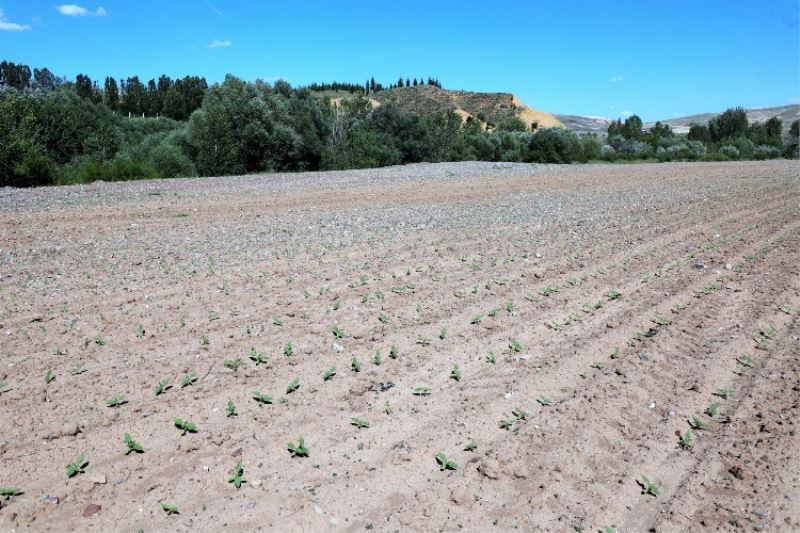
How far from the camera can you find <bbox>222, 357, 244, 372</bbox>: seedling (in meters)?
4.71

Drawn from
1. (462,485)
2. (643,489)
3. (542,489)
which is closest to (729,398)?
(643,489)

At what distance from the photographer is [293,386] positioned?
440cm

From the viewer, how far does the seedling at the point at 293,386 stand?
436cm

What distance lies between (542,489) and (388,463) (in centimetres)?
95

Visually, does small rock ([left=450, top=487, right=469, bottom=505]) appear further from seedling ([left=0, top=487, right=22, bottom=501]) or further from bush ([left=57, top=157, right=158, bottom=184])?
bush ([left=57, top=157, right=158, bottom=184])

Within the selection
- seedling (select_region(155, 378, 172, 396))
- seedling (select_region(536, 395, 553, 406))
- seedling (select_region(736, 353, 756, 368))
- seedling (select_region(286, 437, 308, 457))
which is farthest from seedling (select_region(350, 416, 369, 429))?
seedling (select_region(736, 353, 756, 368))

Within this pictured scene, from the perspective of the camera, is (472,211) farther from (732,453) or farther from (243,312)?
(732,453)

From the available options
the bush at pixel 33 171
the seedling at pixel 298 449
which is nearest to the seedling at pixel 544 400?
the seedling at pixel 298 449

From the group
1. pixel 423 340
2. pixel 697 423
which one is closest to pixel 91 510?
pixel 423 340

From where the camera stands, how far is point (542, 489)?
3.35 metres

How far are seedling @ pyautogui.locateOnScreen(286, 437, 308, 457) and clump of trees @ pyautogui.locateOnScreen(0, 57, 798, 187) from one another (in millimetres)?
18358

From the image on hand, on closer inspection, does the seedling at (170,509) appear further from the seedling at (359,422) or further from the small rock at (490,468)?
the small rock at (490,468)

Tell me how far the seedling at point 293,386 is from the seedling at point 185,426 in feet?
2.40

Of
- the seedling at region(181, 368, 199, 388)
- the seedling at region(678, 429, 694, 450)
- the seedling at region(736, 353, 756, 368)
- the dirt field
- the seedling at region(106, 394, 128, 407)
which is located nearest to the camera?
the dirt field
